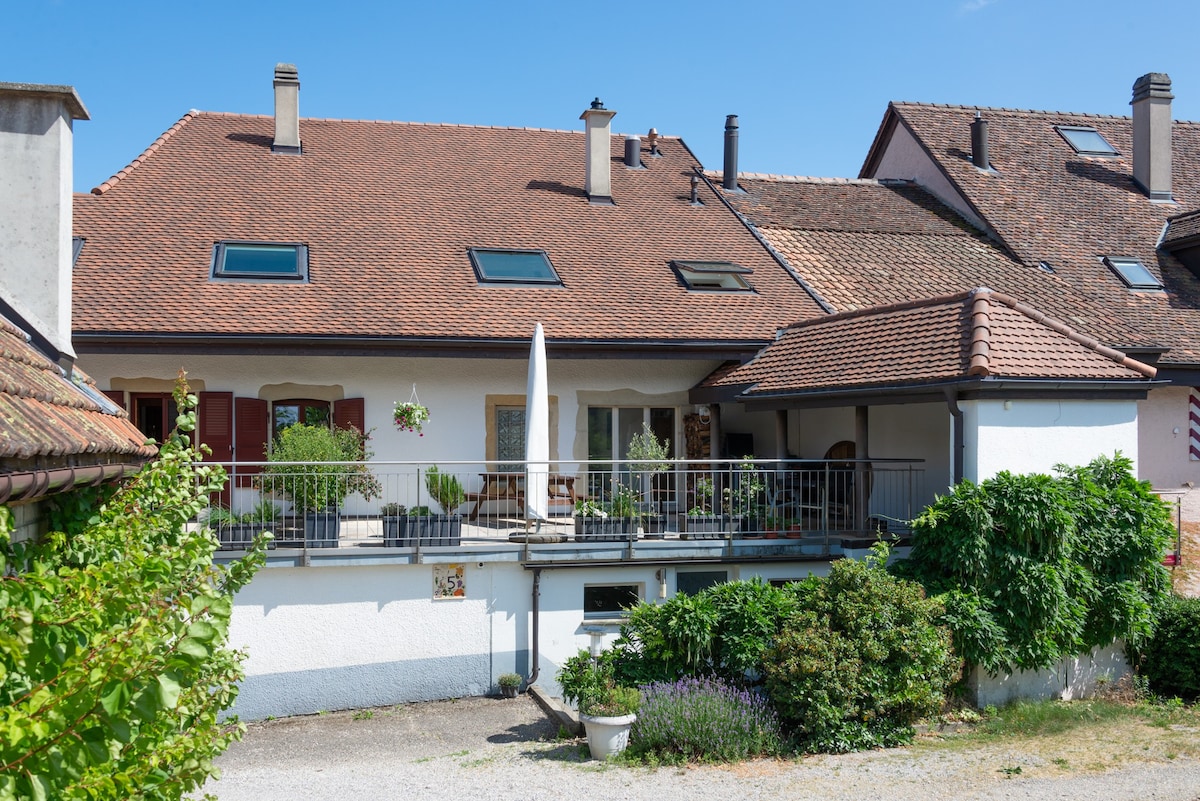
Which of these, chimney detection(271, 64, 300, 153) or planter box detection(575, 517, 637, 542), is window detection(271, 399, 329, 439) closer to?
planter box detection(575, 517, 637, 542)

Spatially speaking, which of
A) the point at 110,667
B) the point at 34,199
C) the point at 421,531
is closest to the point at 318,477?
the point at 421,531

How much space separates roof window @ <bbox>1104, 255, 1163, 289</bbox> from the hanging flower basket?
13.3m

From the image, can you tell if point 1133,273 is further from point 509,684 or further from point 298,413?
point 298,413

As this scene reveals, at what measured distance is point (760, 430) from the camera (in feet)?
60.0

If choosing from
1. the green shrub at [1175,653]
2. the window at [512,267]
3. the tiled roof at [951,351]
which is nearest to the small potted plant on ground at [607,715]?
the tiled roof at [951,351]

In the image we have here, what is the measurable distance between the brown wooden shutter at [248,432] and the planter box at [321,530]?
10.5 ft

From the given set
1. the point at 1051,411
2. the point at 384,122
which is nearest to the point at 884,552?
the point at 1051,411

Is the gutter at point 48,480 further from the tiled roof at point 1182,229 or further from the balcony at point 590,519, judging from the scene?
the tiled roof at point 1182,229

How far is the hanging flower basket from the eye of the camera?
15.1 metres

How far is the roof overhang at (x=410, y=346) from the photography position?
576 inches

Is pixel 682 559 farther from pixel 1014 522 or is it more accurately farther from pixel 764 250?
pixel 764 250

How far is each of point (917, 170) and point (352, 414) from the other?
48.8 feet

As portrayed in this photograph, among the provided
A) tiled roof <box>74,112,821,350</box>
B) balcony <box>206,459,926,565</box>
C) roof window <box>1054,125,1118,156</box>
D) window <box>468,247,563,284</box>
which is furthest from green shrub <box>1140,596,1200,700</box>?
roof window <box>1054,125,1118,156</box>

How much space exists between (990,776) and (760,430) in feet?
30.4
